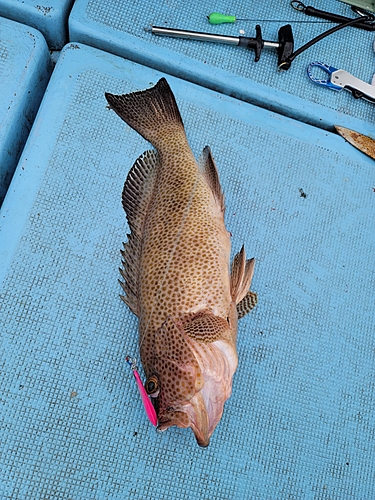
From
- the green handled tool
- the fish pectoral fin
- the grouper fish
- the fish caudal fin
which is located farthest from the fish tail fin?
the fish pectoral fin

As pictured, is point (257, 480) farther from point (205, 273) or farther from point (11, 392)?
point (11, 392)

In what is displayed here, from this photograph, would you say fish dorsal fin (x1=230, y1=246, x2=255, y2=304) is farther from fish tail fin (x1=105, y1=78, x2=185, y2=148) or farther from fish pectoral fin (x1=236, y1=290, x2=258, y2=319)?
fish tail fin (x1=105, y1=78, x2=185, y2=148)

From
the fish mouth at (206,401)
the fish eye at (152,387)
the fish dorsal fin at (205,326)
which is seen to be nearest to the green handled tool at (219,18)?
the fish dorsal fin at (205,326)

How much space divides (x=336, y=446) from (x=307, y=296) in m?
0.66

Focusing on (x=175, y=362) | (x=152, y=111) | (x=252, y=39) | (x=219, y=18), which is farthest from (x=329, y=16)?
(x=175, y=362)

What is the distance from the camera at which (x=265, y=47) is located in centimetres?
236

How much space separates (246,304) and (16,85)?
4.63 ft

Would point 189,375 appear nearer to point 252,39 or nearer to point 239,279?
point 239,279

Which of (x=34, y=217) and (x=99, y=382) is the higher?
(x=34, y=217)

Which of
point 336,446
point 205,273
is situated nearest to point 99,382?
point 205,273

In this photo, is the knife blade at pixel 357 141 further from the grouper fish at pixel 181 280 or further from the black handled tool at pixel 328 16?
the grouper fish at pixel 181 280

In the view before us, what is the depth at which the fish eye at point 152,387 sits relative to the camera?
1583mm

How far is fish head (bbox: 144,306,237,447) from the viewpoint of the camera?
157cm

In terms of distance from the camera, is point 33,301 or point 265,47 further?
point 265,47
